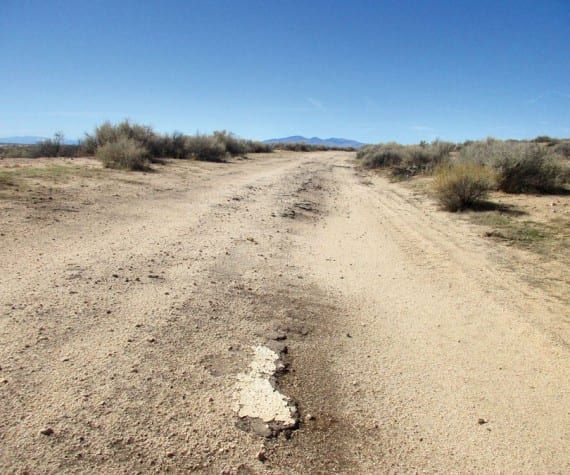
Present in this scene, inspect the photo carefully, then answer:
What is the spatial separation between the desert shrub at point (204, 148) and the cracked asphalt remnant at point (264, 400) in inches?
766

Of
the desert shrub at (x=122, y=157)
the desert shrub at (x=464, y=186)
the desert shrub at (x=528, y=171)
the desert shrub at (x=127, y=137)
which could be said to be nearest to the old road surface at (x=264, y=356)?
the desert shrub at (x=464, y=186)

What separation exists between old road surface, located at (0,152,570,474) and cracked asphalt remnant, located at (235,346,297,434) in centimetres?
2

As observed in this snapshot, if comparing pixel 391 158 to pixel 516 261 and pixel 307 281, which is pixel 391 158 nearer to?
pixel 516 261

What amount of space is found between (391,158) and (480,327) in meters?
22.4

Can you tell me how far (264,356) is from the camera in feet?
A: 10.4

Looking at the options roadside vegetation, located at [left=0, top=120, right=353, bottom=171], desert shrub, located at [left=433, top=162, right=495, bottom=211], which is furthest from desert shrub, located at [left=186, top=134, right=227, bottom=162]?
desert shrub, located at [left=433, top=162, right=495, bottom=211]

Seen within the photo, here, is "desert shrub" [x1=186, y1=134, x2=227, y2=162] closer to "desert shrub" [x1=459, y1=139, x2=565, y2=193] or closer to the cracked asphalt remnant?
"desert shrub" [x1=459, y1=139, x2=565, y2=193]

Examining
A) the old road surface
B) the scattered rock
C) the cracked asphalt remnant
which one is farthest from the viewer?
the cracked asphalt remnant

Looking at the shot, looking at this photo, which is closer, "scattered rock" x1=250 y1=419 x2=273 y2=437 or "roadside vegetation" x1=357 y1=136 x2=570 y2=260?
"scattered rock" x1=250 y1=419 x2=273 y2=437

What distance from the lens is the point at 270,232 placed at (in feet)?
23.5

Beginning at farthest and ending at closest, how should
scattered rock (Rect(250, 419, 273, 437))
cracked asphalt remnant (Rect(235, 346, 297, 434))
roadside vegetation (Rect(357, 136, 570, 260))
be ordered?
roadside vegetation (Rect(357, 136, 570, 260)), cracked asphalt remnant (Rect(235, 346, 297, 434)), scattered rock (Rect(250, 419, 273, 437))

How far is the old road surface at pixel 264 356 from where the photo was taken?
2250 millimetres

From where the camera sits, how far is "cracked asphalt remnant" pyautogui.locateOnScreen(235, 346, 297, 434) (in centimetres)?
249

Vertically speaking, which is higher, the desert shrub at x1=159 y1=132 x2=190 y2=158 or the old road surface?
the desert shrub at x1=159 y1=132 x2=190 y2=158
